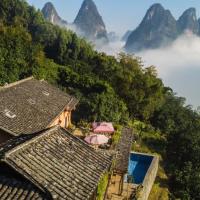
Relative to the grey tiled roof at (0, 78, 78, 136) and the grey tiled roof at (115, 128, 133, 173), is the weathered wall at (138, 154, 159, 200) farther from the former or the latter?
the grey tiled roof at (0, 78, 78, 136)

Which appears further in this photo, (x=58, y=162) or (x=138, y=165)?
(x=138, y=165)

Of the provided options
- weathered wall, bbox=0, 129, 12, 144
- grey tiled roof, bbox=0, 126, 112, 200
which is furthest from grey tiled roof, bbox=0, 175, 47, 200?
weathered wall, bbox=0, 129, 12, 144

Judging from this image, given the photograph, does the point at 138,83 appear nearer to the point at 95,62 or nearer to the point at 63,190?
the point at 95,62

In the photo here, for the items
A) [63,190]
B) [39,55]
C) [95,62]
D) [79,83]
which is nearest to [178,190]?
[63,190]

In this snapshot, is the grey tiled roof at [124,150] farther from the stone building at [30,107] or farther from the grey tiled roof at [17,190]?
the grey tiled roof at [17,190]

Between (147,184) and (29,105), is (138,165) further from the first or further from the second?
(29,105)

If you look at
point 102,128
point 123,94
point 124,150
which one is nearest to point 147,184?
point 124,150

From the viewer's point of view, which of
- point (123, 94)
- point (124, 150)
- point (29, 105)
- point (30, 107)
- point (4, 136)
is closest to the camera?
point (4, 136)
